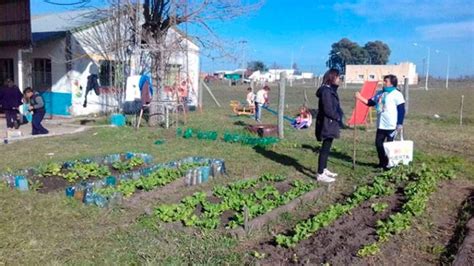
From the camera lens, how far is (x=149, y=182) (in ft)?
22.1

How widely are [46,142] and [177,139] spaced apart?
3.37 m

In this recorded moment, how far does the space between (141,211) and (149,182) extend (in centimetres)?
102

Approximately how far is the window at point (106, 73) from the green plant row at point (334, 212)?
1622cm

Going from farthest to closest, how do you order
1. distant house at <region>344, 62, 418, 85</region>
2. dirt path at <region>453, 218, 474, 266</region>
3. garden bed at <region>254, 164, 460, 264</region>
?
distant house at <region>344, 62, 418, 85</region> < garden bed at <region>254, 164, 460, 264</region> < dirt path at <region>453, 218, 474, 266</region>

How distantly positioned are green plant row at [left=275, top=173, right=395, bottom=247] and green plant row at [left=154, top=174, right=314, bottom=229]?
0.63m

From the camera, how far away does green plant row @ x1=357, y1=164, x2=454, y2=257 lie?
4578 mm

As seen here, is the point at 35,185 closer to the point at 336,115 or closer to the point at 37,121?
the point at 336,115

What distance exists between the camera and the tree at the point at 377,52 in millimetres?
99000

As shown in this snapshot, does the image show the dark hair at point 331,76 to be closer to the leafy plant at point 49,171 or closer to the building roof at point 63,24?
the leafy plant at point 49,171

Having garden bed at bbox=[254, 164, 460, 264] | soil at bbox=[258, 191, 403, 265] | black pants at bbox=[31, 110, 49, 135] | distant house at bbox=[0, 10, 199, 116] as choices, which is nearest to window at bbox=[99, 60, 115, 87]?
distant house at bbox=[0, 10, 199, 116]

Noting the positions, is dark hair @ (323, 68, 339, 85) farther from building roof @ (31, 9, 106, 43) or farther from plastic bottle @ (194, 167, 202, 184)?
building roof @ (31, 9, 106, 43)

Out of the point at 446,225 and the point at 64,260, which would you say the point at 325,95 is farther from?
the point at 64,260

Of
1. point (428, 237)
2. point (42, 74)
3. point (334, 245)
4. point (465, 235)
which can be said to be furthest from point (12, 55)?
point (465, 235)

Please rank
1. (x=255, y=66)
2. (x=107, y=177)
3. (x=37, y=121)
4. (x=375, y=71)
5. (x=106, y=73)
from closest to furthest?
(x=107, y=177), (x=37, y=121), (x=106, y=73), (x=255, y=66), (x=375, y=71)
